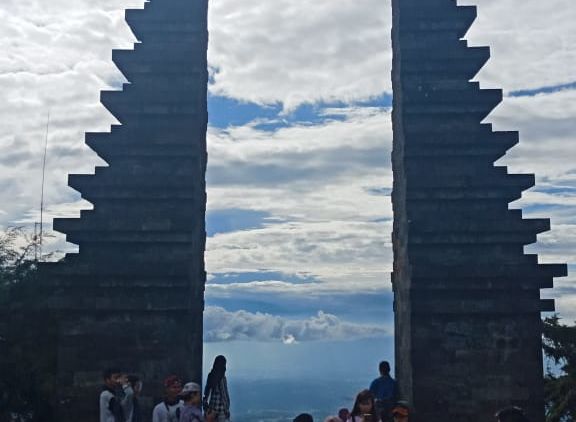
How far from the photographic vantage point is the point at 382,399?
15.3m

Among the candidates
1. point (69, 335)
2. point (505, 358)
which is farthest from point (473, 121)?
point (69, 335)

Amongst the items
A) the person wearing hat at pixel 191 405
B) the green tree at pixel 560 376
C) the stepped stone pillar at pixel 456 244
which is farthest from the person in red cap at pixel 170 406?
the green tree at pixel 560 376

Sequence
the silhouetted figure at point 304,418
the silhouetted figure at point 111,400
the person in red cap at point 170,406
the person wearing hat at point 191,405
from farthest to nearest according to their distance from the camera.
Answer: the person in red cap at point 170,406, the silhouetted figure at point 111,400, the person wearing hat at point 191,405, the silhouetted figure at point 304,418

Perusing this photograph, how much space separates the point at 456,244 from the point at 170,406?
7.85m

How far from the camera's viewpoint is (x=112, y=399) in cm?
1195

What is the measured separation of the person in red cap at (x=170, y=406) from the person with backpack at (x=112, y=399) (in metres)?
0.53

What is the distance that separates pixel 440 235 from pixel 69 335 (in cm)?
811

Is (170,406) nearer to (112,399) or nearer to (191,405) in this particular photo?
(191,405)

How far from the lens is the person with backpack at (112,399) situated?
38.9 feet

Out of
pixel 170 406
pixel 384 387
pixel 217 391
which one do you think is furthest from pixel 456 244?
pixel 170 406

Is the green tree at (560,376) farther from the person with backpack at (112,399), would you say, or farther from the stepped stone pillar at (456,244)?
the person with backpack at (112,399)

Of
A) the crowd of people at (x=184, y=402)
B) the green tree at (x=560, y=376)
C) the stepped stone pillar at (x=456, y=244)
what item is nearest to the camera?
the crowd of people at (x=184, y=402)

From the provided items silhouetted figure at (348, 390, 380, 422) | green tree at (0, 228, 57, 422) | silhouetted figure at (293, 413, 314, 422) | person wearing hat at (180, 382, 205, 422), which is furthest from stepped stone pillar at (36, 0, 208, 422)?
silhouetted figure at (293, 413, 314, 422)

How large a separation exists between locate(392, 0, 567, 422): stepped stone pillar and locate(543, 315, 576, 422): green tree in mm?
5506
